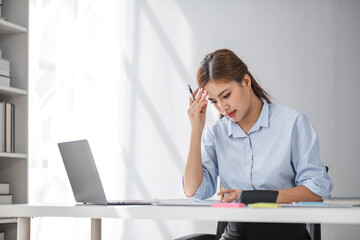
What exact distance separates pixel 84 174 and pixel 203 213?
54cm

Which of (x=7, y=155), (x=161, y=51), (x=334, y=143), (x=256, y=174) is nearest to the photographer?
(x=256, y=174)

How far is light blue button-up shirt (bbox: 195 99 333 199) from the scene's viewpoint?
1847 mm

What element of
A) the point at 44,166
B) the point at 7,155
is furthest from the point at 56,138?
the point at 7,155

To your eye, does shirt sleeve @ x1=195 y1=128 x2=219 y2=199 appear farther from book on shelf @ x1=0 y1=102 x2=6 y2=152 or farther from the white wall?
the white wall

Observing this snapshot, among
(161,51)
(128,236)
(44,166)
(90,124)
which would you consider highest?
(161,51)

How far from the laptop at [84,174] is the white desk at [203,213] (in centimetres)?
18

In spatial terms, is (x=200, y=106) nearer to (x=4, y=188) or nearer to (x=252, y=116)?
(x=252, y=116)

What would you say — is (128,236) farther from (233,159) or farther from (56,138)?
(233,159)

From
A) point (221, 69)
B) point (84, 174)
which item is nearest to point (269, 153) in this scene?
point (221, 69)

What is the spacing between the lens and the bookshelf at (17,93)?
324 cm

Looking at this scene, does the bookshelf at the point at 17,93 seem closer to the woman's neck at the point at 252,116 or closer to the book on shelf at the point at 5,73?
the book on shelf at the point at 5,73

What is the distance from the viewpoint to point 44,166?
408 centimetres

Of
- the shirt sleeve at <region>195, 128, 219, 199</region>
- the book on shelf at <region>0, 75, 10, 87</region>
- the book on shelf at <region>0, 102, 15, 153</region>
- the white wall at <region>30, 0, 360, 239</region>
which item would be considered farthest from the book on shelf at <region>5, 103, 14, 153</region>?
the shirt sleeve at <region>195, 128, 219, 199</region>

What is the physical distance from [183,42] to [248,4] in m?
0.60
